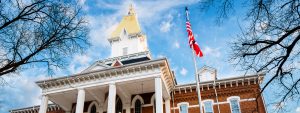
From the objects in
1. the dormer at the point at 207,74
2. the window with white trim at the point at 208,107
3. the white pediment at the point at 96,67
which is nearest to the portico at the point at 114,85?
the white pediment at the point at 96,67

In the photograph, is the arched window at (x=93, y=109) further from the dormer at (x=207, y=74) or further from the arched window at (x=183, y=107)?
the dormer at (x=207, y=74)

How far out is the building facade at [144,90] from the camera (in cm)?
2528

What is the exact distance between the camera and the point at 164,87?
26266mm

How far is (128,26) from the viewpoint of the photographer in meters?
37.8

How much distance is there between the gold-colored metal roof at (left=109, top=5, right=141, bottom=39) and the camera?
36.3 m

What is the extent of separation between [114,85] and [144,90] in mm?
3900

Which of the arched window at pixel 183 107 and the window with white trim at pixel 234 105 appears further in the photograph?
the arched window at pixel 183 107

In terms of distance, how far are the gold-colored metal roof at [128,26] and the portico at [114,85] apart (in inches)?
383

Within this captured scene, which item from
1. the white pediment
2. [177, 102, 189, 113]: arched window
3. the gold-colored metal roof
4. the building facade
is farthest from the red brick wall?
the gold-colored metal roof

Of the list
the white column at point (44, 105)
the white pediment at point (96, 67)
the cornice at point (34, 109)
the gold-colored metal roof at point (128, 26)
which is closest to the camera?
the white column at point (44, 105)

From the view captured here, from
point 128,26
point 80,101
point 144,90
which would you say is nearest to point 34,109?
point 80,101

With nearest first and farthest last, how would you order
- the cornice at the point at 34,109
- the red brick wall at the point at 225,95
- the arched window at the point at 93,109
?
the red brick wall at the point at 225,95 → the arched window at the point at 93,109 → the cornice at the point at 34,109

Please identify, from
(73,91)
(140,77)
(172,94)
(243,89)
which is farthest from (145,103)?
(243,89)

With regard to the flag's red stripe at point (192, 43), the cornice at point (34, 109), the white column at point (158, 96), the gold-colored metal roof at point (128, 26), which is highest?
the gold-colored metal roof at point (128, 26)
